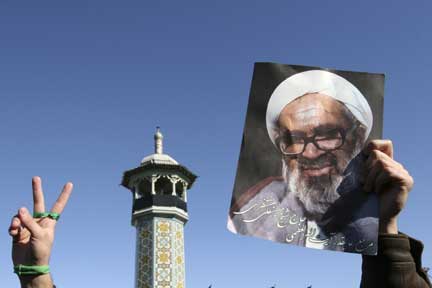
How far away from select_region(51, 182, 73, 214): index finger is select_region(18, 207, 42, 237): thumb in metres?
0.35

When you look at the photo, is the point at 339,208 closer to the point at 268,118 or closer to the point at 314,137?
the point at 314,137

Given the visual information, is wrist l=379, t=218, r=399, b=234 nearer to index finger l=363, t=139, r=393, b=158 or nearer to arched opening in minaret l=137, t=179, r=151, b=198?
index finger l=363, t=139, r=393, b=158

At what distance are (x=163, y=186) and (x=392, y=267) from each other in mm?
23436

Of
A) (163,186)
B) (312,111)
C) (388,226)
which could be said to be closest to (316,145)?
(312,111)

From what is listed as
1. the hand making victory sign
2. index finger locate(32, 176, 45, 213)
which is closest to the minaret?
index finger locate(32, 176, 45, 213)

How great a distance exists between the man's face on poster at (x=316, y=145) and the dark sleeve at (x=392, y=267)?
410 mm

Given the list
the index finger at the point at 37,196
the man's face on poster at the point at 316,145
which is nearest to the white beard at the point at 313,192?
the man's face on poster at the point at 316,145

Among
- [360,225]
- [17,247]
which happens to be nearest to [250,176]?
[360,225]

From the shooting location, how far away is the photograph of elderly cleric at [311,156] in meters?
3.13

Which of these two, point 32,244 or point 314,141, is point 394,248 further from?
point 32,244

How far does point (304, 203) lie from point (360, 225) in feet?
1.11

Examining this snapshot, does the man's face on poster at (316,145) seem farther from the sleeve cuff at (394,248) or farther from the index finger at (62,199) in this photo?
the index finger at (62,199)

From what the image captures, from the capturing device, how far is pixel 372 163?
3.24 m

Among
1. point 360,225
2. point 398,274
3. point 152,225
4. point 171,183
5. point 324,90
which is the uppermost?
point 171,183
